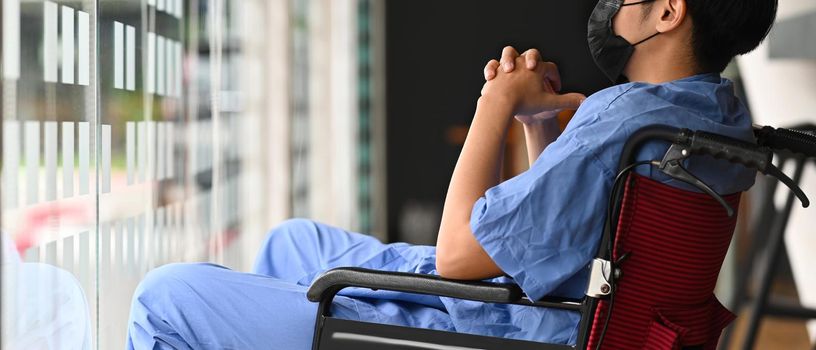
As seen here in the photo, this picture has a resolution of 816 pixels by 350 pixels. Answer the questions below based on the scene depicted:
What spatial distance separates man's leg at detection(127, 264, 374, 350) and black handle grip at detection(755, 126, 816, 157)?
2.22ft

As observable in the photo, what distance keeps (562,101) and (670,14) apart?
0.70 ft

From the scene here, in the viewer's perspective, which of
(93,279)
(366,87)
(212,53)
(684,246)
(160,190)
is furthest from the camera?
(366,87)

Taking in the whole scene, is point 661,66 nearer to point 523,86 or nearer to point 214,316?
point 523,86

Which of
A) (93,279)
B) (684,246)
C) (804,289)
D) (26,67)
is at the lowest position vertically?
(804,289)

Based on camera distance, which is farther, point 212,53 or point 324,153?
point 324,153

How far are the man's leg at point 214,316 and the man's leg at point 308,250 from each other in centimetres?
32

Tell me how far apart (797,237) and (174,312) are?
8.66ft

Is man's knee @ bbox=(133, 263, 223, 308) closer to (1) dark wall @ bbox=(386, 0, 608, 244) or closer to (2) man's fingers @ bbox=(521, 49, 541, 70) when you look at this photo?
(2) man's fingers @ bbox=(521, 49, 541, 70)

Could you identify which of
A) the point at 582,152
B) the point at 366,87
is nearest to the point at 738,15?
the point at 582,152

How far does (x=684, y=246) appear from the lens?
4.34ft

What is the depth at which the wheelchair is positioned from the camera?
127cm

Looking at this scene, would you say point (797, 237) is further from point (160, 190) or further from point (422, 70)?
point (422, 70)

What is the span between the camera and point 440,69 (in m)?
6.57

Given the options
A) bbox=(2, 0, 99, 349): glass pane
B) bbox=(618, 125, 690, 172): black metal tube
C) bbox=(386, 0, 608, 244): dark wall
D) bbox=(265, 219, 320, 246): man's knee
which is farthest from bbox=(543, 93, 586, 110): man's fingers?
bbox=(386, 0, 608, 244): dark wall
